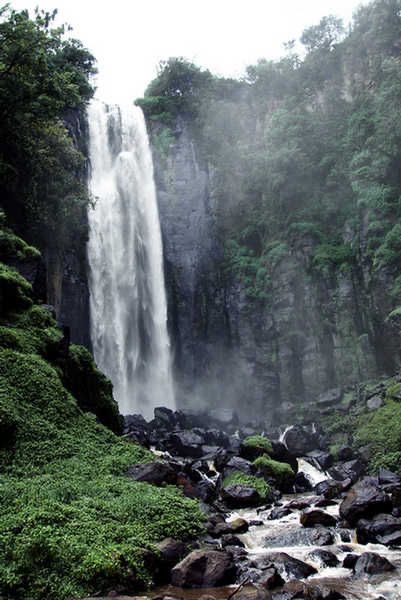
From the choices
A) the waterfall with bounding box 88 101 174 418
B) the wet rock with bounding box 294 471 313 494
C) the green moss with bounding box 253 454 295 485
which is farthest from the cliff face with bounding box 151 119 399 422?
the green moss with bounding box 253 454 295 485

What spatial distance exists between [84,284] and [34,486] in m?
18.0

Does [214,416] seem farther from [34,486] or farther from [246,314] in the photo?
[34,486]

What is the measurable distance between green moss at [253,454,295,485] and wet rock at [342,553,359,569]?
5.92 m

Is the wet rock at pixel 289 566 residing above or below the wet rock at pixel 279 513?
below

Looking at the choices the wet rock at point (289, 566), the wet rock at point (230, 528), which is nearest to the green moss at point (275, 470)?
the wet rock at point (230, 528)

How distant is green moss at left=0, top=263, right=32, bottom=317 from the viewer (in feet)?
44.3

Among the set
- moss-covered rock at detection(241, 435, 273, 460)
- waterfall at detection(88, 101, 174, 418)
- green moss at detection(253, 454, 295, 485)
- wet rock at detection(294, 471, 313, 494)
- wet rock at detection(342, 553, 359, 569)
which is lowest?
wet rock at detection(342, 553, 359, 569)

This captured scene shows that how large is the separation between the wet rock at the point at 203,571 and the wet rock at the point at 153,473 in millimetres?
2821

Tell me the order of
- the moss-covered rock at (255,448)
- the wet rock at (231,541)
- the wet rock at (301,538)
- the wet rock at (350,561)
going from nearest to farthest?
the wet rock at (350,561)
the wet rock at (231,541)
the wet rock at (301,538)
the moss-covered rock at (255,448)

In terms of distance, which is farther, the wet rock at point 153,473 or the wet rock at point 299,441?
the wet rock at point 299,441

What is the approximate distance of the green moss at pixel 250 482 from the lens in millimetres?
12219

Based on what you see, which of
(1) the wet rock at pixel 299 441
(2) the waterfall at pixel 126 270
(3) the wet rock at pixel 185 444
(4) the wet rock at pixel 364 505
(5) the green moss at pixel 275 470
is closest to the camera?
(4) the wet rock at pixel 364 505

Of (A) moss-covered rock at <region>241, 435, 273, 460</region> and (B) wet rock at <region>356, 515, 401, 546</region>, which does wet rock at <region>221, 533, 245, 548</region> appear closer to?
(B) wet rock at <region>356, 515, 401, 546</region>

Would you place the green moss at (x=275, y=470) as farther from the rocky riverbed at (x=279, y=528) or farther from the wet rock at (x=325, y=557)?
the wet rock at (x=325, y=557)
